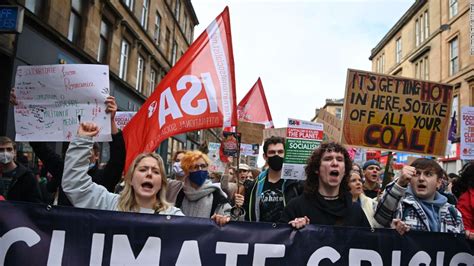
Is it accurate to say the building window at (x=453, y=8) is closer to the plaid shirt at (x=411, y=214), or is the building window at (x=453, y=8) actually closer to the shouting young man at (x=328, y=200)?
the plaid shirt at (x=411, y=214)

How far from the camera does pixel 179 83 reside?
14.1ft

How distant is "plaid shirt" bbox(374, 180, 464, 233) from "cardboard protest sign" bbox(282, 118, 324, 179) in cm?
92

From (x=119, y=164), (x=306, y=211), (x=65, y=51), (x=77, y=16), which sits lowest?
(x=306, y=211)

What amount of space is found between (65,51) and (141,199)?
11243 mm

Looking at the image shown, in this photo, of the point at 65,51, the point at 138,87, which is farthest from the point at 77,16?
the point at 138,87

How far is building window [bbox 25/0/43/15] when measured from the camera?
1084 cm

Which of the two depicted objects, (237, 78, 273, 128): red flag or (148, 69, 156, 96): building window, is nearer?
(237, 78, 273, 128): red flag

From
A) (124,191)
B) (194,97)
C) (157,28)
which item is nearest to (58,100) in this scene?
(124,191)

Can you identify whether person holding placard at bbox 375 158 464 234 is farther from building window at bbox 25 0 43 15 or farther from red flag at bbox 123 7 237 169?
building window at bbox 25 0 43 15

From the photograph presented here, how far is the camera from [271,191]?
3830mm

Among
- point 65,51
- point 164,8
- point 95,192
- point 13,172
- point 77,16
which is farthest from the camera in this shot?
point 164,8

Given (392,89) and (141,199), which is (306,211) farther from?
(392,89)

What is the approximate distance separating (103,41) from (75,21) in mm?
2567

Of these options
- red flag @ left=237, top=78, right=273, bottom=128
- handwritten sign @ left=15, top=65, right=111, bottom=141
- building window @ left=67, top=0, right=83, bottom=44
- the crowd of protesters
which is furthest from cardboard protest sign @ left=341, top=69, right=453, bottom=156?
building window @ left=67, top=0, right=83, bottom=44
